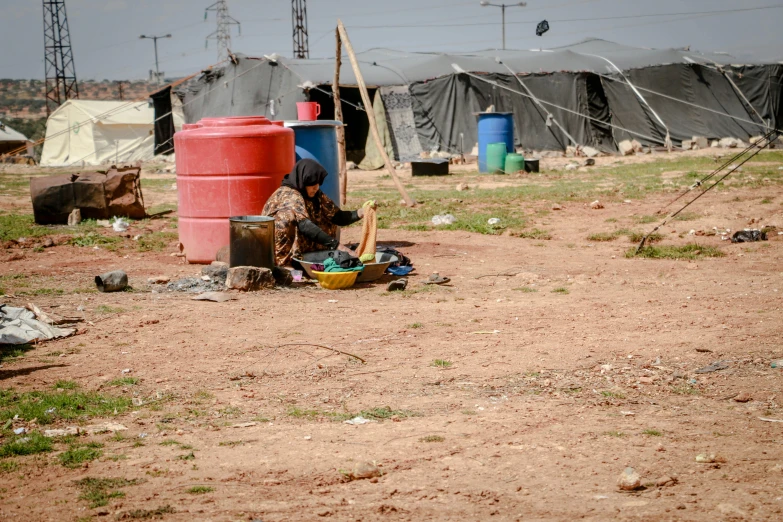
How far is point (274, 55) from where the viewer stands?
984 inches

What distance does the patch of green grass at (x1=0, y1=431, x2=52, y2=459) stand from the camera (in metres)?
3.73

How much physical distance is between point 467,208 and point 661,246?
154 inches

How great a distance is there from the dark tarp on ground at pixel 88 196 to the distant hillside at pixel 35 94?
212 ft

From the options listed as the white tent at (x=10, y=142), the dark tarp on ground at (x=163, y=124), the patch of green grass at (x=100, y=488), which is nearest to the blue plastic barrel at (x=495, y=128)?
the dark tarp on ground at (x=163, y=124)

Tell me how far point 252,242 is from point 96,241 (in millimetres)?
3694

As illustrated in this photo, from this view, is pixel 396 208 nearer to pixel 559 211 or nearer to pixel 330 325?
pixel 559 211

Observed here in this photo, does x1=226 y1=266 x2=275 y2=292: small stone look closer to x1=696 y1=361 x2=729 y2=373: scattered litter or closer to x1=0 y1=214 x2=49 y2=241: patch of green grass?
x1=696 y1=361 x2=729 y2=373: scattered litter

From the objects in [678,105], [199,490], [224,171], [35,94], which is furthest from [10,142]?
[35,94]

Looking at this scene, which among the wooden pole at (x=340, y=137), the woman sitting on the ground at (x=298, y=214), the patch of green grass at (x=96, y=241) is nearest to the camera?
the woman sitting on the ground at (x=298, y=214)

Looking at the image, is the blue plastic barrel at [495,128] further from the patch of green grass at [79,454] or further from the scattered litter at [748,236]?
the patch of green grass at [79,454]

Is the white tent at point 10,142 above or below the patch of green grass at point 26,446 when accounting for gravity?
above

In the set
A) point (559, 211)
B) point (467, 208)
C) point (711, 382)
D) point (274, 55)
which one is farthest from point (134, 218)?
point (274, 55)

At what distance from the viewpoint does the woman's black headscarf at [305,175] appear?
7.76 m

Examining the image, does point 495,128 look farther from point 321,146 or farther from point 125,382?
point 125,382
